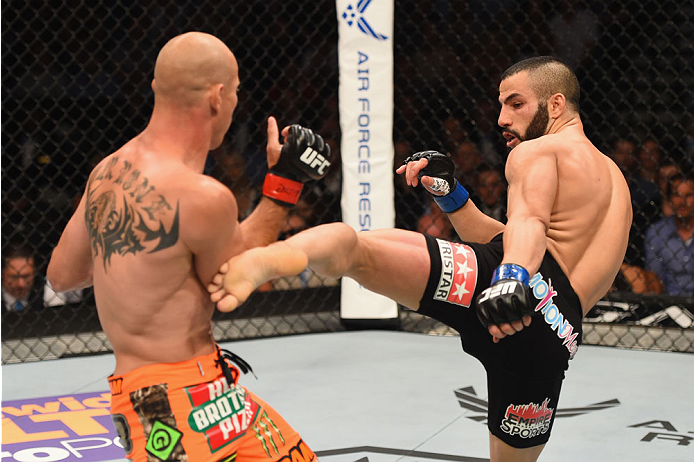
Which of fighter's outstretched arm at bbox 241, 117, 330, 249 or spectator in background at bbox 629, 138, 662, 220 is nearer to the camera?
fighter's outstretched arm at bbox 241, 117, 330, 249

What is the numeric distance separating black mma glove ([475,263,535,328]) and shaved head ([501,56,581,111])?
0.60 metres

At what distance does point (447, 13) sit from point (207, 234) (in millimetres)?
3722

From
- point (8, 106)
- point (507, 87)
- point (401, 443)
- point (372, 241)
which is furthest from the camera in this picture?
point (8, 106)

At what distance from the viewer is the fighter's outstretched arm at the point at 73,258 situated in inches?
60.5

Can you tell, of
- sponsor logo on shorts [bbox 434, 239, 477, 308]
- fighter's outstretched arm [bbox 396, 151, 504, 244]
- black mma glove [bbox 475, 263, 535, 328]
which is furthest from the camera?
fighter's outstretched arm [bbox 396, 151, 504, 244]

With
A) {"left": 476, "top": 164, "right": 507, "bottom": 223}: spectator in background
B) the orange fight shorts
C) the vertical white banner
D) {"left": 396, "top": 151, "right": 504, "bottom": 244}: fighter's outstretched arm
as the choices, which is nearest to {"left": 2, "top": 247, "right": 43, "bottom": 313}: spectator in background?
the vertical white banner

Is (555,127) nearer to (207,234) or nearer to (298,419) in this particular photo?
(207,234)

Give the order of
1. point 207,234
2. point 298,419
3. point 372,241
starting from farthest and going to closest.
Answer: point 298,419, point 372,241, point 207,234

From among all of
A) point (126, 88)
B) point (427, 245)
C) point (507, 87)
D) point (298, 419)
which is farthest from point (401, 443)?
point (126, 88)

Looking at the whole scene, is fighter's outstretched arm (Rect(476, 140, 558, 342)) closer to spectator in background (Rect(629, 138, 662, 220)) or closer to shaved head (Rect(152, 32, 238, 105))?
shaved head (Rect(152, 32, 238, 105))

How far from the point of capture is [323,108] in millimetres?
4891

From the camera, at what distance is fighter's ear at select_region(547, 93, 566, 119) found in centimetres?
205

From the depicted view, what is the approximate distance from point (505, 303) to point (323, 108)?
3426mm

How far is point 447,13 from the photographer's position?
478cm
